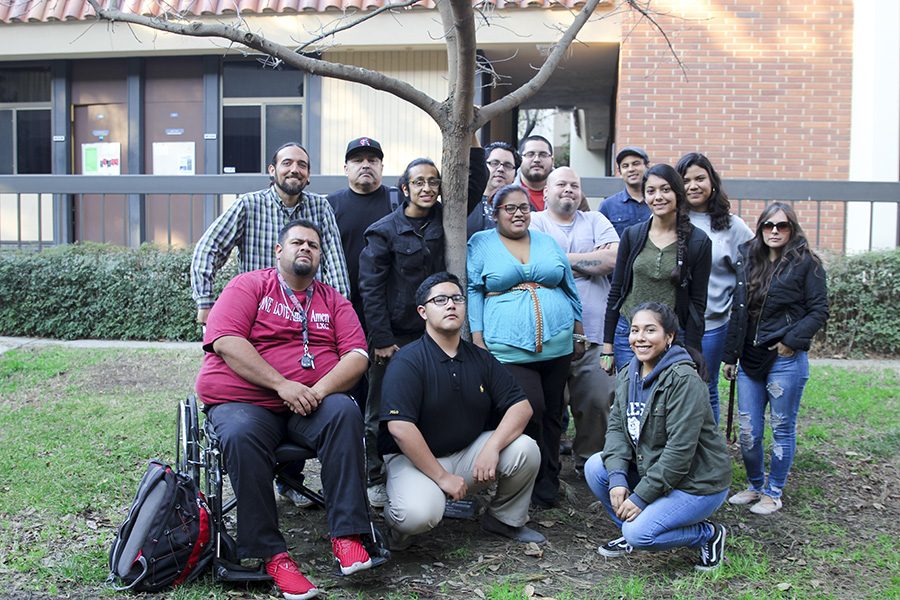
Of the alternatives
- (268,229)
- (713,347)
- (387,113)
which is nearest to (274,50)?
(268,229)

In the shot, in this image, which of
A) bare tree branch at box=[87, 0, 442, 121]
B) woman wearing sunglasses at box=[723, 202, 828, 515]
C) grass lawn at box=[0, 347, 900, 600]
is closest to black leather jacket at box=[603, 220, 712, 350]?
woman wearing sunglasses at box=[723, 202, 828, 515]

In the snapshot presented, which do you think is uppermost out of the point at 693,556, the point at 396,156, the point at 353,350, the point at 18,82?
the point at 18,82

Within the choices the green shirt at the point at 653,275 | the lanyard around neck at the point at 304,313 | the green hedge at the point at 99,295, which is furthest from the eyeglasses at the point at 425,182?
the green hedge at the point at 99,295

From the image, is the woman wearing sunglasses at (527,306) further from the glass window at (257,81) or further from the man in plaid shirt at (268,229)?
the glass window at (257,81)

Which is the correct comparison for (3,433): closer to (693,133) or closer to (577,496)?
(577,496)

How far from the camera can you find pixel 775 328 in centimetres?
507

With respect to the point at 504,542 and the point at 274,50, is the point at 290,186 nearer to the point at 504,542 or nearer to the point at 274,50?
the point at 274,50

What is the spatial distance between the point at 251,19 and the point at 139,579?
9.16 metres

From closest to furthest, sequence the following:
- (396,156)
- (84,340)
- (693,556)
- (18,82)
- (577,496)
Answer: (693,556) < (577,496) < (84,340) < (396,156) < (18,82)

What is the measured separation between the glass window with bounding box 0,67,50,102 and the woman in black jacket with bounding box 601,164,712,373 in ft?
36.8

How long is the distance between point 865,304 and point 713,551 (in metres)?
5.41

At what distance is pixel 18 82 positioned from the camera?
13680mm

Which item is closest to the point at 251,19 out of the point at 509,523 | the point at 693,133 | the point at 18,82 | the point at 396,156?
the point at 396,156

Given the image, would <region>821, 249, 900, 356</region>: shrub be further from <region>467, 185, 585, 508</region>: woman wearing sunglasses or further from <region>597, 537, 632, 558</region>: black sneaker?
<region>597, 537, 632, 558</region>: black sneaker
